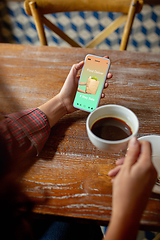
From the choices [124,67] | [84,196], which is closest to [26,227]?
[84,196]

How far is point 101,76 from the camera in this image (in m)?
0.72

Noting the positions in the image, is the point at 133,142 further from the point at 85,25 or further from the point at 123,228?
the point at 85,25

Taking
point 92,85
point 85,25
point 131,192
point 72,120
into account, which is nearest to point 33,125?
point 72,120

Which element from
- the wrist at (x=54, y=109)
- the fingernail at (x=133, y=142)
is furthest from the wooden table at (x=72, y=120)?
the fingernail at (x=133, y=142)

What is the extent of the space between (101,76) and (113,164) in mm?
364

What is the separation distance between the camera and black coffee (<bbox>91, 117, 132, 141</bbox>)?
1.86 ft

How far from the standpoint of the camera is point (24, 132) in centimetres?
64

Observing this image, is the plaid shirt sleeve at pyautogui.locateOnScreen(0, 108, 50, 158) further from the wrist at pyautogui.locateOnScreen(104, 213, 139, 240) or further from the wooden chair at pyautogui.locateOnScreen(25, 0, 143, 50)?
the wooden chair at pyautogui.locateOnScreen(25, 0, 143, 50)

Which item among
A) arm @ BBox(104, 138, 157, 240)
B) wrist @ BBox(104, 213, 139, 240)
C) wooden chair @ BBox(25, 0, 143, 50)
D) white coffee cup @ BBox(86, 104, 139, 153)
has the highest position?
wooden chair @ BBox(25, 0, 143, 50)

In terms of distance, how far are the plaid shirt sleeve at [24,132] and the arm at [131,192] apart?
328 mm

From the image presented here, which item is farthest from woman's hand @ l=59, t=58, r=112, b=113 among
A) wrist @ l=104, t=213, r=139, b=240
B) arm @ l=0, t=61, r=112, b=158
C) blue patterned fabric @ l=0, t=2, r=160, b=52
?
blue patterned fabric @ l=0, t=2, r=160, b=52

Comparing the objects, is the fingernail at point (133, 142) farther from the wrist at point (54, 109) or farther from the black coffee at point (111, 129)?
the wrist at point (54, 109)

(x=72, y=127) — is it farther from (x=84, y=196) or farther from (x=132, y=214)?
(x=132, y=214)

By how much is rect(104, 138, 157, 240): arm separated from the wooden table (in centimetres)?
9
